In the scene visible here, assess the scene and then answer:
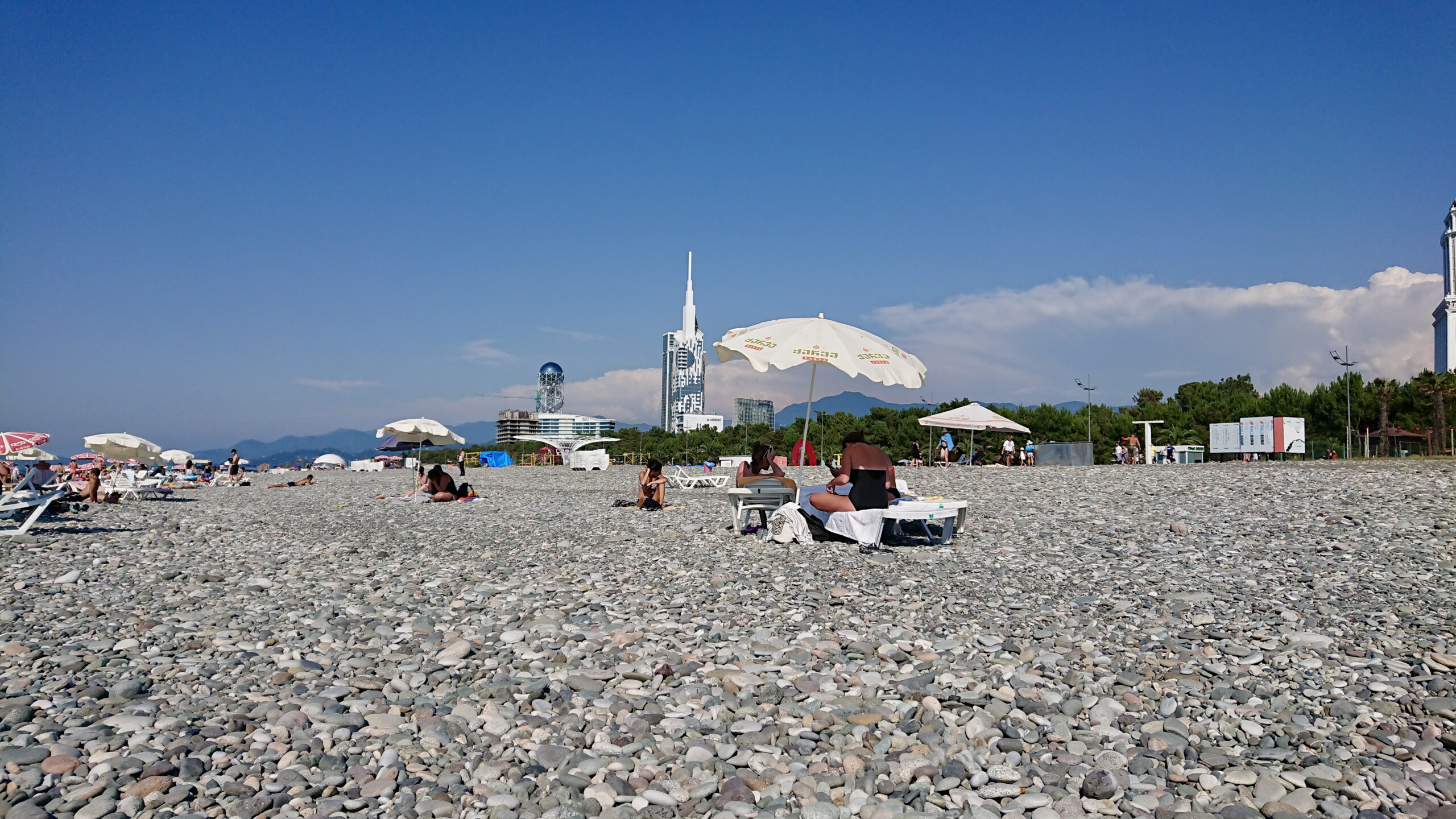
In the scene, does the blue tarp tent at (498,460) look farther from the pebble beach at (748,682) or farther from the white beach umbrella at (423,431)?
the pebble beach at (748,682)

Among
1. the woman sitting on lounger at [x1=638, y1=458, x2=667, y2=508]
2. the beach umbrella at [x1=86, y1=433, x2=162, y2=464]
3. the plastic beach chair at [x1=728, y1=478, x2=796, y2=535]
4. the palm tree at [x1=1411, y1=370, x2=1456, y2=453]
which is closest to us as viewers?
the plastic beach chair at [x1=728, y1=478, x2=796, y2=535]

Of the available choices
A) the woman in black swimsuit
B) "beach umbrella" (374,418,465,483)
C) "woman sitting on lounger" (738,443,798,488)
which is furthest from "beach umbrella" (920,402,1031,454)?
the woman in black swimsuit

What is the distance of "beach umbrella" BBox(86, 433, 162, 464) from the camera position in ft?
85.0

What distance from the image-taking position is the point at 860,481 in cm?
901

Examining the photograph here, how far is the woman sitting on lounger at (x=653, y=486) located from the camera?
14.7 m

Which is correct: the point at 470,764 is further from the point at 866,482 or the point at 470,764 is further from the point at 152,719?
the point at 866,482

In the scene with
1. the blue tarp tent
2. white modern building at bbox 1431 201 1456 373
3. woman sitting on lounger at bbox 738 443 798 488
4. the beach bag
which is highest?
white modern building at bbox 1431 201 1456 373

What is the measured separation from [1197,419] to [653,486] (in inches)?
2109

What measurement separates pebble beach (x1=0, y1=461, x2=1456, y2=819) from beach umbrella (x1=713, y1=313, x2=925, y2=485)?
105 inches

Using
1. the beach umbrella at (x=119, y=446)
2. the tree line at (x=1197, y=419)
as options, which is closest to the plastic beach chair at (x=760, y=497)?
the beach umbrella at (x=119, y=446)

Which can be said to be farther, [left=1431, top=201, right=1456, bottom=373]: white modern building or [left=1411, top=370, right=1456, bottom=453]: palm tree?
[left=1431, top=201, right=1456, bottom=373]: white modern building

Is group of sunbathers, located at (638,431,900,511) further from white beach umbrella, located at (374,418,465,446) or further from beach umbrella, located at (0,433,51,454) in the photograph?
beach umbrella, located at (0,433,51,454)

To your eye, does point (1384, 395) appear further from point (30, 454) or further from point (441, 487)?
point (30, 454)

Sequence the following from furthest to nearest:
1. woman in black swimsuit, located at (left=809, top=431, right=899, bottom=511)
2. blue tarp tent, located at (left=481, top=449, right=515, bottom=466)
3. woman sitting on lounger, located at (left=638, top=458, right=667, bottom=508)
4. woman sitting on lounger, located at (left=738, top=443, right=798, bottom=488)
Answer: blue tarp tent, located at (left=481, top=449, right=515, bottom=466) → woman sitting on lounger, located at (left=638, top=458, right=667, bottom=508) → woman sitting on lounger, located at (left=738, top=443, right=798, bottom=488) → woman in black swimsuit, located at (left=809, top=431, right=899, bottom=511)
